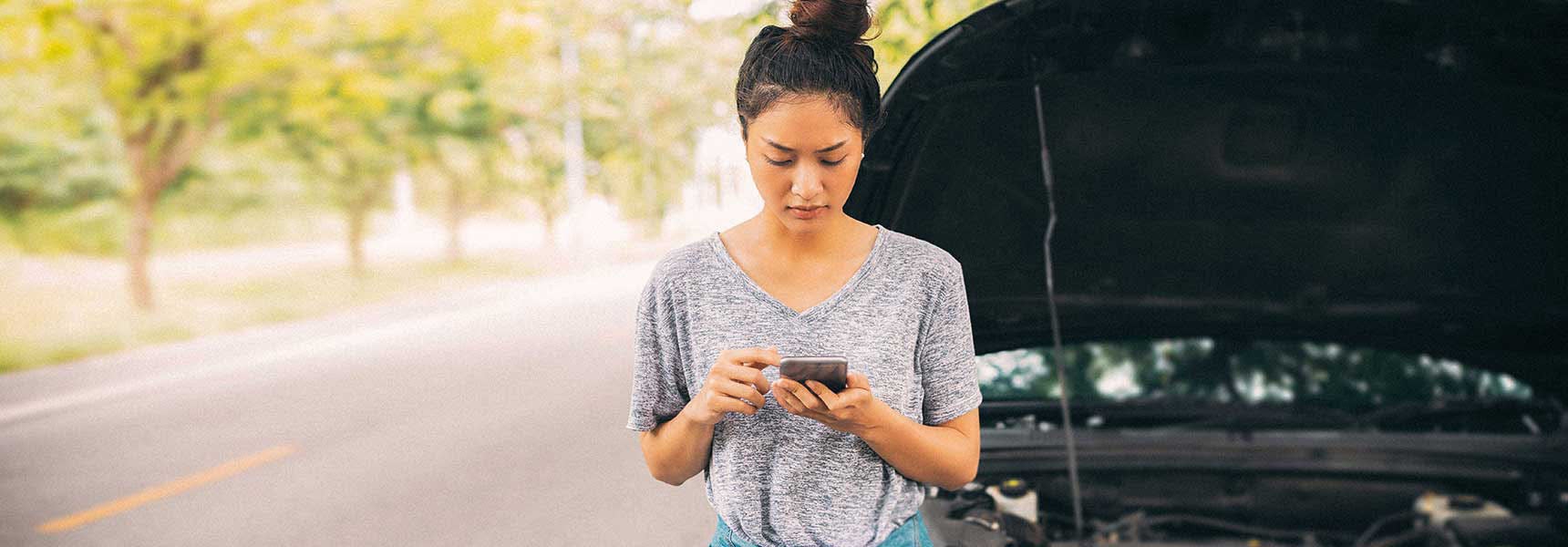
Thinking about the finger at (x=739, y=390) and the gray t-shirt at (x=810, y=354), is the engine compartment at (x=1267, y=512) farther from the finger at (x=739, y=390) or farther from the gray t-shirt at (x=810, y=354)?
the finger at (x=739, y=390)

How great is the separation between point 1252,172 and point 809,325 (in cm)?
176

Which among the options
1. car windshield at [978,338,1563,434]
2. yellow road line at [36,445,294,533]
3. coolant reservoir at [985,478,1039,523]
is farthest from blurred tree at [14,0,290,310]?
coolant reservoir at [985,478,1039,523]

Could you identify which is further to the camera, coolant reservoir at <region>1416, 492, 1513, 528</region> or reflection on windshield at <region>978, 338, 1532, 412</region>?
reflection on windshield at <region>978, 338, 1532, 412</region>

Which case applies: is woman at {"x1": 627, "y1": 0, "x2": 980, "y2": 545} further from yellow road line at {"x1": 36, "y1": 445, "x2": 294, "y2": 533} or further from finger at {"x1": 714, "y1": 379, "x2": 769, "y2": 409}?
yellow road line at {"x1": 36, "y1": 445, "x2": 294, "y2": 533}

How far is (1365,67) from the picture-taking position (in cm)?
225

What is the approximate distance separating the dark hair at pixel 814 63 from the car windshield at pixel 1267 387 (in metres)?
1.29

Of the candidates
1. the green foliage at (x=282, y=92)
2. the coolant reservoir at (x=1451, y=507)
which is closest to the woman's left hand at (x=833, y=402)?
the coolant reservoir at (x=1451, y=507)

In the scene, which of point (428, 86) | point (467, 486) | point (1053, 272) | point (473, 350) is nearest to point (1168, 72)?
point (1053, 272)

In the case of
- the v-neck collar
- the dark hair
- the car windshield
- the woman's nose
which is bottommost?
the car windshield

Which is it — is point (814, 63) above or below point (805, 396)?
above

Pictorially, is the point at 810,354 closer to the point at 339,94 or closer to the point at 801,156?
the point at 801,156

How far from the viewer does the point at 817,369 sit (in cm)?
136

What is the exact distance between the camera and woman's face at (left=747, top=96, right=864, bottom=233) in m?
1.50

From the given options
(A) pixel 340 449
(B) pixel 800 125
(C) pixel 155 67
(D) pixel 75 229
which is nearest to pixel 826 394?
(B) pixel 800 125
